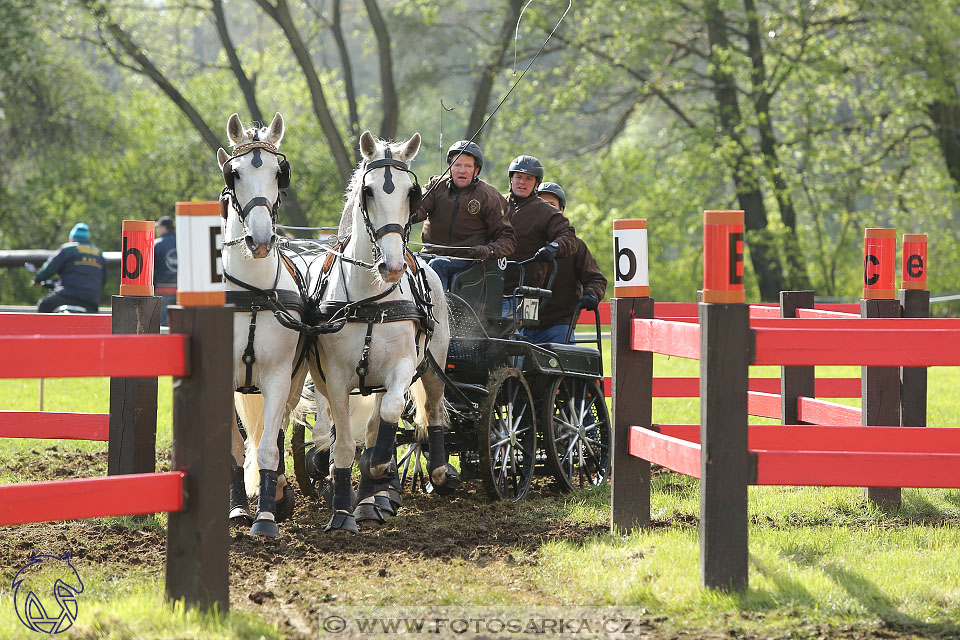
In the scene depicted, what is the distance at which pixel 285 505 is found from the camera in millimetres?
6352

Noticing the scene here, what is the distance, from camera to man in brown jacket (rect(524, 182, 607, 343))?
8.36 meters

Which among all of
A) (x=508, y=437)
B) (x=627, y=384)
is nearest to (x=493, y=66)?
(x=508, y=437)

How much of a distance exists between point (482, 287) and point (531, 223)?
1.04m

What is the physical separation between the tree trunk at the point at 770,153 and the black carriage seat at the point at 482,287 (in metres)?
15.8

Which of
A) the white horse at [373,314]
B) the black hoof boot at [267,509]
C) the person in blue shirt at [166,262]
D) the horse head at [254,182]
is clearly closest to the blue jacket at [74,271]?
the person in blue shirt at [166,262]

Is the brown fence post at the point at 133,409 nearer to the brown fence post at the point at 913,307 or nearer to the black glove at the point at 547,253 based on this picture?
the black glove at the point at 547,253

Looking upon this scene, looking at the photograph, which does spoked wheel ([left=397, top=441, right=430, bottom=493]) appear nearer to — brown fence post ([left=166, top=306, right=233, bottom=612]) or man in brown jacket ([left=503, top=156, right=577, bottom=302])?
man in brown jacket ([left=503, top=156, right=577, bottom=302])

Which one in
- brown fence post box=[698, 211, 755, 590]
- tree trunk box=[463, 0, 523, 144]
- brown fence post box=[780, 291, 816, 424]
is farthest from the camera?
tree trunk box=[463, 0, 523, 144]

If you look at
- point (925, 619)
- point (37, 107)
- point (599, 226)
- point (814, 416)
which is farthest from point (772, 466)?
point (37, 107)

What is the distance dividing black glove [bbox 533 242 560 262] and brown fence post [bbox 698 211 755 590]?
3.31 metres

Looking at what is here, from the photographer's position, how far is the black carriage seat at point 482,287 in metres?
7.42

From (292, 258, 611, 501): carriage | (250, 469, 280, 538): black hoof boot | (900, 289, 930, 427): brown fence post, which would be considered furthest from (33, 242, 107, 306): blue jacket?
(900, 289, 930, 427): brown fence post

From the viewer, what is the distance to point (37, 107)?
26.2 metres

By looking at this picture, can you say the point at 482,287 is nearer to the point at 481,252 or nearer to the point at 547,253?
the point at 481,252
